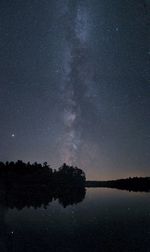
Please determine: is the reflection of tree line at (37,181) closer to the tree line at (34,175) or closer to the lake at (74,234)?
the tree line at (34,175)

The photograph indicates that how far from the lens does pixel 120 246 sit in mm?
34688

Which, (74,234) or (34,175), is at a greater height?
(34,175)

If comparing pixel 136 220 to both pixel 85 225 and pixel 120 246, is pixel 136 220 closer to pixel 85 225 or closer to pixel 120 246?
pixel 85 225

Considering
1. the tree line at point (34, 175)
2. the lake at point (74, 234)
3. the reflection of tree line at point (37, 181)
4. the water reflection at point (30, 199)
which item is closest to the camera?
the lake at point (74, 234)

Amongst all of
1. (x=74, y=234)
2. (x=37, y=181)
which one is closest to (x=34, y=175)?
(x=37, y=181)

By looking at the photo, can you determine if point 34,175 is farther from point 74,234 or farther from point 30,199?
point 74,234

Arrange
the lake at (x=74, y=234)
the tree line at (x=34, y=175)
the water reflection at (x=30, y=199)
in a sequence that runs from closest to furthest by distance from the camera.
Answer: the lake at (x=74, y=234) → the water reflection at (x=30, y=199) → the tree line at (x=34, y=175)

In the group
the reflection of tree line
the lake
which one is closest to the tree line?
the reflection of tree line

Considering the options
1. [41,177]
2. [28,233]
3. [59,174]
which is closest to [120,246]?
[28,233]

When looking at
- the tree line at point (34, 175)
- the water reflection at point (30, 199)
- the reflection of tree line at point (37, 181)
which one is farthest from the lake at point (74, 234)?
the tree line at point (34, 175)

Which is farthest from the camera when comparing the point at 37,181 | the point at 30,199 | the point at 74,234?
the point at 37,181

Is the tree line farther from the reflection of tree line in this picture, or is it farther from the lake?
the lake

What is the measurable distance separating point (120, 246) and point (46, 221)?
70.2 feet

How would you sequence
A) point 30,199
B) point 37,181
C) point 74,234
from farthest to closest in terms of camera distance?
point 37,181, point 30,199, point 74,234
